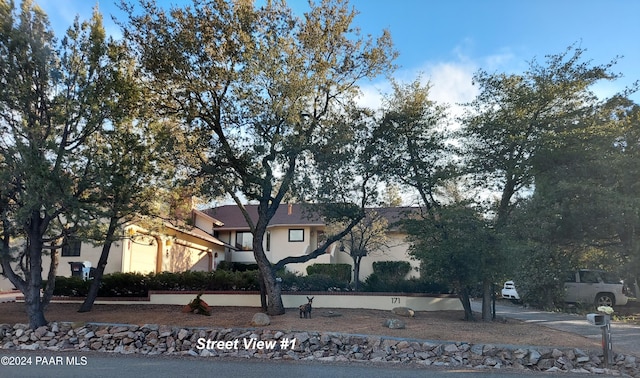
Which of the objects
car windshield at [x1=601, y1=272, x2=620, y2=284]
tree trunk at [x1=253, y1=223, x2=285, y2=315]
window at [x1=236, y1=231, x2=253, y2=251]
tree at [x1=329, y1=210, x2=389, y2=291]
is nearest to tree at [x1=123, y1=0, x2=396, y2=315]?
tree trunk at [x1=253, y1=223, x2=285, y2=315]

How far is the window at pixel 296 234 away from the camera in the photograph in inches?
1180

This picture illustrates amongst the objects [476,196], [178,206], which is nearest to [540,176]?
[476,196]

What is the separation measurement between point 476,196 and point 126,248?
15411 millimetres

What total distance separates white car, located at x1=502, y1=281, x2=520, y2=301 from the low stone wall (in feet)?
44.5

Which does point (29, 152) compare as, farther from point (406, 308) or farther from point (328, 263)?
point (328, 263)

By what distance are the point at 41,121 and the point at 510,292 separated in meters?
21.9

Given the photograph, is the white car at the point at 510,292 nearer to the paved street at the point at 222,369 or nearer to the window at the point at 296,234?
the window at the point at 296,234

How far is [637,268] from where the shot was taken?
48.6ft

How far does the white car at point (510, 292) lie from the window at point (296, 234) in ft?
40.4

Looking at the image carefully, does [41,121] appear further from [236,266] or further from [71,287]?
[236,266]

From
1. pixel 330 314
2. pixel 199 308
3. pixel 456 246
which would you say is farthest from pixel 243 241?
pixel 456 246

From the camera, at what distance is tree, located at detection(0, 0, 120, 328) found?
422 inches

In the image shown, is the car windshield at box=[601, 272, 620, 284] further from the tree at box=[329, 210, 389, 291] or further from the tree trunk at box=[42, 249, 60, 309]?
the tree trunk at box=[42, 249, 60, 309]

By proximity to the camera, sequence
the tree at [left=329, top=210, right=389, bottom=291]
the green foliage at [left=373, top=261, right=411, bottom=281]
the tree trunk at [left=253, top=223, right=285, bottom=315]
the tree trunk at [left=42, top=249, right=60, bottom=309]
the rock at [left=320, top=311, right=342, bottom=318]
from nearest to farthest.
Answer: the tree trunk at [left=42, top=249, right=60, bottom=309] → the tree trunk at [left=253, top=223, right=285, bottom=315] → the rock at [left=320, top=311, right=342, bottom=318] → the tree at [left=329, top=210, right=389, bottom=291] → the green foliage at [left=373, top=261, right=411, bottom=281]
